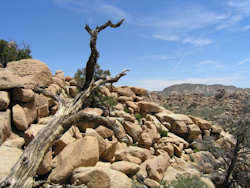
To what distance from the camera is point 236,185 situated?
974cm

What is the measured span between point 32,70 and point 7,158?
18.4 feet

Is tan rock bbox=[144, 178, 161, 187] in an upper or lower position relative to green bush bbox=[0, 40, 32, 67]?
lower

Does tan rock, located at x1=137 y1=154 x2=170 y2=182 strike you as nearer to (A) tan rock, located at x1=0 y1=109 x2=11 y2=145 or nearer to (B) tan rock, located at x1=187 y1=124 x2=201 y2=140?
(A) tan rock, located at x1=0 y1=109 x2=11 y2=145

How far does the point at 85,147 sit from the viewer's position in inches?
Answer: 235

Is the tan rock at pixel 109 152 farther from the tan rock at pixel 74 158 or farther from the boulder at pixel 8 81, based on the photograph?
the boulder at pixel 8 81

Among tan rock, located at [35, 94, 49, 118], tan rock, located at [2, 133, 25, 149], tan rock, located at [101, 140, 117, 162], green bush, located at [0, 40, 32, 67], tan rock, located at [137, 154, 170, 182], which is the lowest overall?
tan rock, located at [137, 154, 170, 182]

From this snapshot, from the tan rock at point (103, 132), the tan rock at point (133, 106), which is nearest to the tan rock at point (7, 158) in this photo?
the tan rock at point (103, 132)

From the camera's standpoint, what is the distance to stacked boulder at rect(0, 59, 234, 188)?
5516 millimetres

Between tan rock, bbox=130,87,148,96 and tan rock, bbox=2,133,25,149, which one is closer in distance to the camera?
tan rock, bbox=2,133,25,149

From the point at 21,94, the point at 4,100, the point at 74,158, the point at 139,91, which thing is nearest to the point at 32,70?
the point at 21,94

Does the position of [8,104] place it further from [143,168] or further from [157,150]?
[157,150]

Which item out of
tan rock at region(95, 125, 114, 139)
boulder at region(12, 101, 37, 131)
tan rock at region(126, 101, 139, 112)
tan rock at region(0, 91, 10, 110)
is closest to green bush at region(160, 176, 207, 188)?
tan rock at region(95, 125, 114, 139)

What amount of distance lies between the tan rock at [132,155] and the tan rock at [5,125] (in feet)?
14.6

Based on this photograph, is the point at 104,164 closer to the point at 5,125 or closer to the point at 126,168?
the point at 126,168
